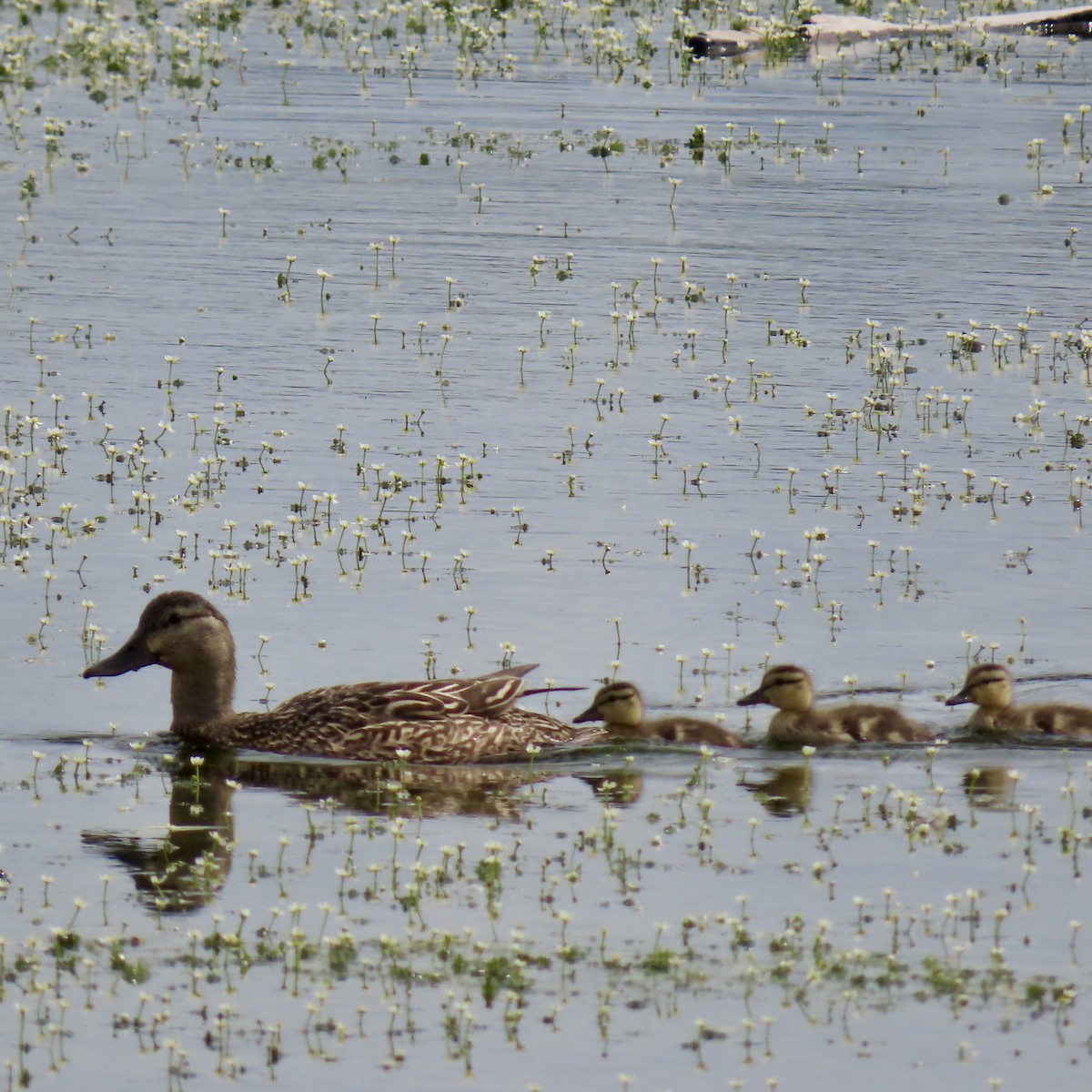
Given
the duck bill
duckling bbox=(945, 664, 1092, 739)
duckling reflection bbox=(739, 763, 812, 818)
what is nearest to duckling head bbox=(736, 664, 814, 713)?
duckling reflection bbox=(739, 763, 812, 818)

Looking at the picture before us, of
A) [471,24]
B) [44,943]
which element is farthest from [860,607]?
[471,24]

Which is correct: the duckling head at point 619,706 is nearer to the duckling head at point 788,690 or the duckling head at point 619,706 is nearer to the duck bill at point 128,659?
the duckling head at point 788,690

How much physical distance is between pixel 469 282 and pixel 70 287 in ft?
13.5

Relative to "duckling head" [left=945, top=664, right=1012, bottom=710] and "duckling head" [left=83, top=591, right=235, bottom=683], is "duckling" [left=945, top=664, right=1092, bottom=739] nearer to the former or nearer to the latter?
"duckling head" [left=945, top=664, right=1012, bottom=710]

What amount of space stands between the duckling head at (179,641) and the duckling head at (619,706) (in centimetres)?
203

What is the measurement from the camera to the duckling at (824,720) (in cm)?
1269

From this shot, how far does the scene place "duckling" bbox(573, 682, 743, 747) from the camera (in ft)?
41.4

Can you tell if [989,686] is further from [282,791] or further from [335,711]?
[282,791]

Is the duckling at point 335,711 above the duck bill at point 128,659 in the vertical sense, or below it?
below

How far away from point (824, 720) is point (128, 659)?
12.7ft

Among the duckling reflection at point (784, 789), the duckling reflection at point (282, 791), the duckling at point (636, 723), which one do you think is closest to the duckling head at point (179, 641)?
the duckling reflection at point (282, 791)

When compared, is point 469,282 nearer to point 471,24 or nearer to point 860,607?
point 860,607

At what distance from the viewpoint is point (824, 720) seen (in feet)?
41.9

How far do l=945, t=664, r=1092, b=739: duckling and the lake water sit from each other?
0.16m
